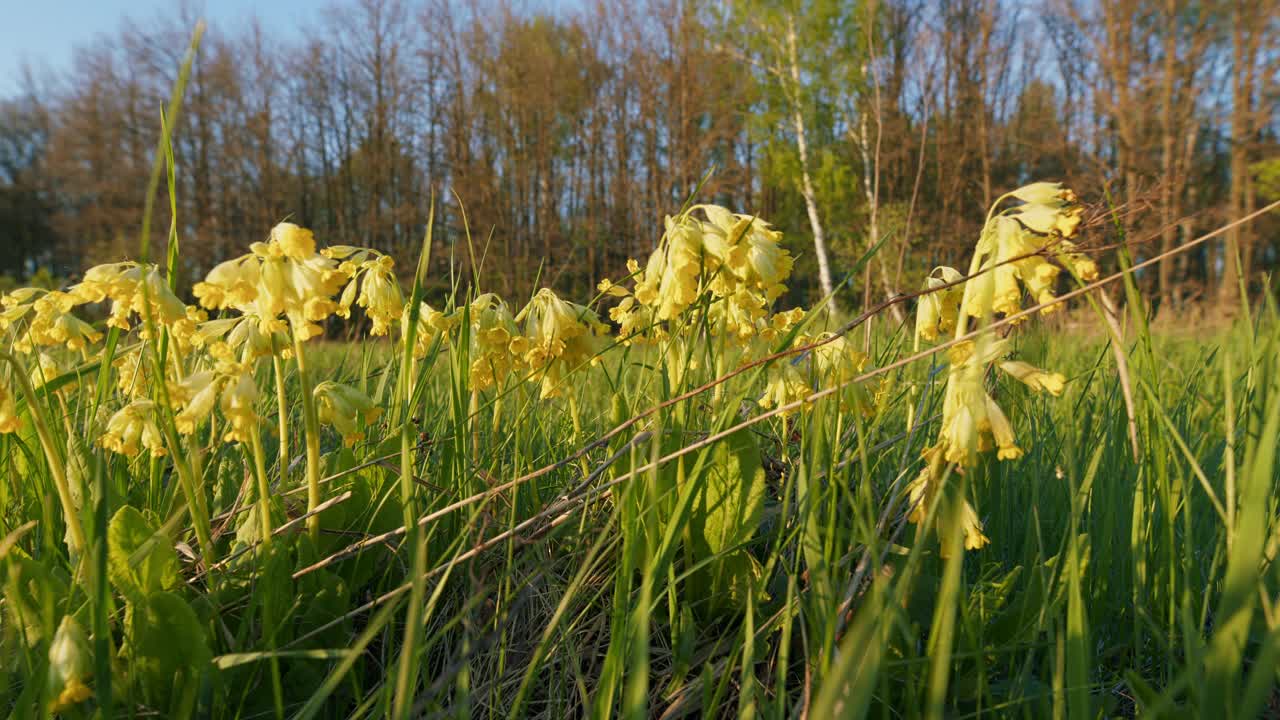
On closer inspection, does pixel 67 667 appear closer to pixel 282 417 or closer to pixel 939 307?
pixel 282 417

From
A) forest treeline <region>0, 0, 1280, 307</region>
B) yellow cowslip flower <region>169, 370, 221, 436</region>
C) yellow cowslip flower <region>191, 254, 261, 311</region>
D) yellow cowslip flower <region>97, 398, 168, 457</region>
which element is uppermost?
forest treeline <region>0, 0, 1280, 307</region>

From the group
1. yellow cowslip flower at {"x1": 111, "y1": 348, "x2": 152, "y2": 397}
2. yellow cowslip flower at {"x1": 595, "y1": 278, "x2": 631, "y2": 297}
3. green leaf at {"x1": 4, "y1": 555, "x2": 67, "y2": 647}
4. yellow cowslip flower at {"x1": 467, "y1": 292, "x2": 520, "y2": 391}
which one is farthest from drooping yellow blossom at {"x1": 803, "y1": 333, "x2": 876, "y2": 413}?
yellow cowslip flower at {"x1": 111, "y1": 348, "x2": 152, "y2": 397}

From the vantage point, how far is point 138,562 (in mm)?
884

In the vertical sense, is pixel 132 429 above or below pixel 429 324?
below

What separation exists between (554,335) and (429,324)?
368 millimetres

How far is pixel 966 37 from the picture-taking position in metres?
17.7

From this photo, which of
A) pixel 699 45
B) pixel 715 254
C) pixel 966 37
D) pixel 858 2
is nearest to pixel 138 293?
pixel 715 254

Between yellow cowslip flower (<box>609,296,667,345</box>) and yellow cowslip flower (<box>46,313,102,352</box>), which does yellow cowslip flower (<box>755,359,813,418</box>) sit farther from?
yellow cowslip flower (<box>46,313,102,352</box>)

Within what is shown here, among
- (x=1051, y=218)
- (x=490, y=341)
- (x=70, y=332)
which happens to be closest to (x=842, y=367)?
(x=1051, y=218)

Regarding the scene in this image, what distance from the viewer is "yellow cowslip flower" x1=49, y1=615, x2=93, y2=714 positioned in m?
0.73

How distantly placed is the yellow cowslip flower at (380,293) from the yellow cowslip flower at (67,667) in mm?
764

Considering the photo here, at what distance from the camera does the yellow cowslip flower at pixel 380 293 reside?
1.39 meters

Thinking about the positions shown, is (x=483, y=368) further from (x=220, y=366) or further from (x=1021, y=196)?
(x=1021, y=196)

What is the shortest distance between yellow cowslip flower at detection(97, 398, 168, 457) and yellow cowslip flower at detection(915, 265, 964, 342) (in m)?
1.36
